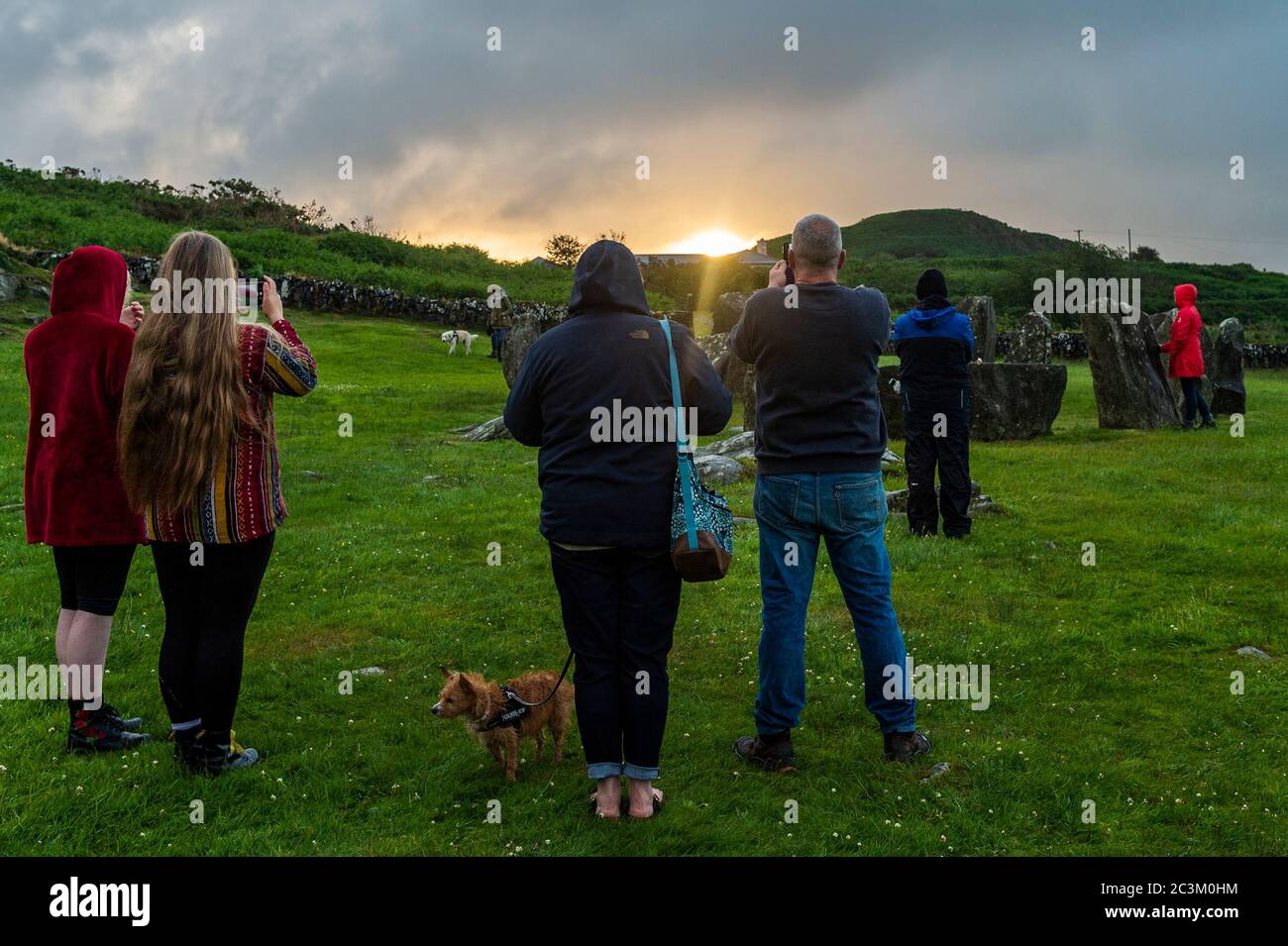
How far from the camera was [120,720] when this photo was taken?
584cm

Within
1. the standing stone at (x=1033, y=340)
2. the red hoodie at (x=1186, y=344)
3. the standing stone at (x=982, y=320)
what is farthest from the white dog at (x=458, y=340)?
the red hoodie at (x=1186, y=344)

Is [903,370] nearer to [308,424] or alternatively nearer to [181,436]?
[181,436]

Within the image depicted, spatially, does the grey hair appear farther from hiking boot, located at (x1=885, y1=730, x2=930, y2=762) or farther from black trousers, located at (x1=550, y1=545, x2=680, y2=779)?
hiking boot, located at (x1=885, y1=730, x2=930, y2=762)

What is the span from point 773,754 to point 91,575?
3.81m

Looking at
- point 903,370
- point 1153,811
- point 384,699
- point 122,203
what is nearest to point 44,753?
point 384,699

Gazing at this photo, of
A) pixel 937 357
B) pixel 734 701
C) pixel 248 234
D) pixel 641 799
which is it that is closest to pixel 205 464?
pixel 641 799

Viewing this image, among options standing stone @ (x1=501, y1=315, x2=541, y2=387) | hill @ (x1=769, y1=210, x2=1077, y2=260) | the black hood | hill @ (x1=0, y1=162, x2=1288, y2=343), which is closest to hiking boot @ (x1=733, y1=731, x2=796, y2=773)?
the black hood

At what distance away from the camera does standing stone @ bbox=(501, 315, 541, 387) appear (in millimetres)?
22203

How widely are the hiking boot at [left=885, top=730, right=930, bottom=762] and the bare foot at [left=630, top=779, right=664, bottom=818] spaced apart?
148 cm

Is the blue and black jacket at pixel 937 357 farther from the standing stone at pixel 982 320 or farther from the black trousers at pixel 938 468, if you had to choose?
the standing stone at pixel 982 320

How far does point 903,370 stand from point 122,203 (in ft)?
172

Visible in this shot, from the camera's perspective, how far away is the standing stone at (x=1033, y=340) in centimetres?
2445

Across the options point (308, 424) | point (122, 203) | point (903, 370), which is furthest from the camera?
point (122, 203)

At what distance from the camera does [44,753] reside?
5.61 metres
